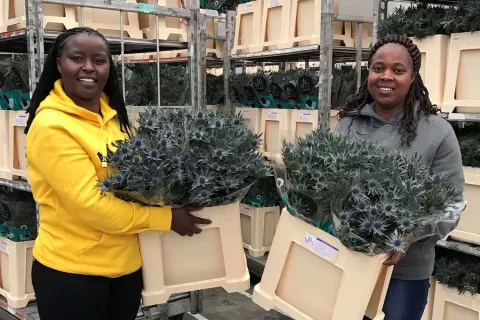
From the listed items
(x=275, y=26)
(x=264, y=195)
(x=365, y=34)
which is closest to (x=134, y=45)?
(x=275, y=26)

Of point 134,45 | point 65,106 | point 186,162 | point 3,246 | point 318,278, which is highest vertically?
point 134,45

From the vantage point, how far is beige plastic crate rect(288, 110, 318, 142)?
131 inches

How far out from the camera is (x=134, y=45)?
3150 millimetres

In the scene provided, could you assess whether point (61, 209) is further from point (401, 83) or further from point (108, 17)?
point (108, 17)

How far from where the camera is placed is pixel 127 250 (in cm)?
167

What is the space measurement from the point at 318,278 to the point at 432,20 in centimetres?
178

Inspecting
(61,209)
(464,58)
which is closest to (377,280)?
(61,209)

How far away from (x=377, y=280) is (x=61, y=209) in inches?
39.8

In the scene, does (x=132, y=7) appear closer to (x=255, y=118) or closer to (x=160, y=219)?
(x=255, y=118)

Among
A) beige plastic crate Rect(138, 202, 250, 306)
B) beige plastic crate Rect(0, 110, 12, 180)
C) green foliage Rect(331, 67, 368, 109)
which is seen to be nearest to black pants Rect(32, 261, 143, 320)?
beige plastic crate Rect(138, 202, 250, 306)

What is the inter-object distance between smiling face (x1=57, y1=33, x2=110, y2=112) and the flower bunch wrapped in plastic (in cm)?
67

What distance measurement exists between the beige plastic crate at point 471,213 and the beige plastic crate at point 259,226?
165cm

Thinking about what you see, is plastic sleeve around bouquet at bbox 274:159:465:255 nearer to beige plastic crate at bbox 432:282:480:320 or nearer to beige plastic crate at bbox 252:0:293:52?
beige plastic crate at bbox 432:282:480:320

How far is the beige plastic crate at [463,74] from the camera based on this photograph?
8.03 feet
